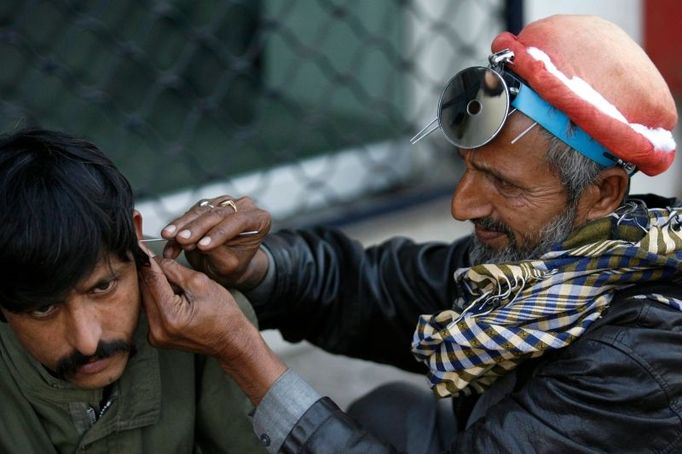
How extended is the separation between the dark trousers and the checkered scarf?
0.37 metres

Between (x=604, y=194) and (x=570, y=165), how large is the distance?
0.13 meters

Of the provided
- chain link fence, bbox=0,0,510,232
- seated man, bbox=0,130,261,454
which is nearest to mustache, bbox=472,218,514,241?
seated man, bbox=0,130,261,454

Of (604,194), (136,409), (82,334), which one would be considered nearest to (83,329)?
(82,334)

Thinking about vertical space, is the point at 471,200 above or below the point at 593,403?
above

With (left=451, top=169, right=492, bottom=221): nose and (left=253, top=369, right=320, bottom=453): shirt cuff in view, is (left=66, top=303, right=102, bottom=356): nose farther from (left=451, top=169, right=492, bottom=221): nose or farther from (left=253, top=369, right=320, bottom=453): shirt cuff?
(left=451, top=169, right=492, bottom=221): nose

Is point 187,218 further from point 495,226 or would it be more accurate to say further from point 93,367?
point 495,226

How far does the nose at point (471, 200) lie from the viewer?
2627mm

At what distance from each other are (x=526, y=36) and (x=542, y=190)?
1.15ft

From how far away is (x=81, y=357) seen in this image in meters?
2.21

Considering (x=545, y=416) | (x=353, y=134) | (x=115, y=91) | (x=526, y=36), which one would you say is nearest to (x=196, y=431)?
(x=545, y=416)

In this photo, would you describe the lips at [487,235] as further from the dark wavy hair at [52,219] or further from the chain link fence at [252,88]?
the chain link fence at [252,88]

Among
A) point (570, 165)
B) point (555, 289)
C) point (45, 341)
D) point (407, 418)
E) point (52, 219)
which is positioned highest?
point (570, 165)

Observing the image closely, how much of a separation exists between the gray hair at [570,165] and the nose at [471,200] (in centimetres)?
18

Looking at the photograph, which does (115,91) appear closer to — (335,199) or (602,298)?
(335,199)
